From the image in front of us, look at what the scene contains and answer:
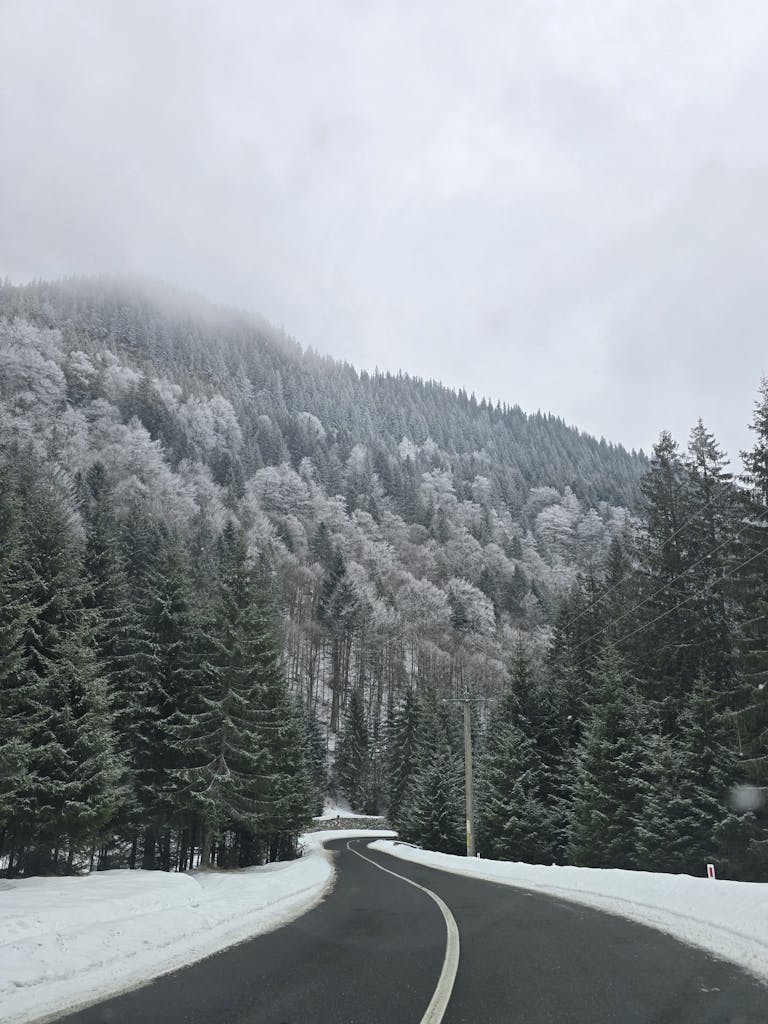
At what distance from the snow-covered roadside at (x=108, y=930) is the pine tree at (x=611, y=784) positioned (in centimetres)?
1726

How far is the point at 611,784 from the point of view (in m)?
29.7

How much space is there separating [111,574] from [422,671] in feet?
314

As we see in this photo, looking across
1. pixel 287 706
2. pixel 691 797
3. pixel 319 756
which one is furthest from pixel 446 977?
pixel 319 756

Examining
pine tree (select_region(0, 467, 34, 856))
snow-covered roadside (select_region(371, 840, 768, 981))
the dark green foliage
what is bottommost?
the dark green foliage

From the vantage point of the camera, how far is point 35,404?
146 metres

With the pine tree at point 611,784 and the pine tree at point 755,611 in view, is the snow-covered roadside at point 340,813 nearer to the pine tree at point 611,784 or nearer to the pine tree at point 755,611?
the pine tree at point 611,784

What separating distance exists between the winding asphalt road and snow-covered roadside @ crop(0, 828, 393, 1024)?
50cm

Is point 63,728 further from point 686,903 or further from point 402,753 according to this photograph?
point 402,753

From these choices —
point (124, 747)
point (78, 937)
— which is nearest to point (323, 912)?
point (78, 937)

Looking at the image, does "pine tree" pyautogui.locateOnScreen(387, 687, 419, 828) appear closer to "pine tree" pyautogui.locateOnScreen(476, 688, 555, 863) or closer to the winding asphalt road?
"pine tree" pyautogui.locateOnScreen(476, 688, 555, 863)

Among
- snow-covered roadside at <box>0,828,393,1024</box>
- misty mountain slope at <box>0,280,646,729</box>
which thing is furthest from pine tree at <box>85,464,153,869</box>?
misty mountain slope at <box>0,280,646,729</box>

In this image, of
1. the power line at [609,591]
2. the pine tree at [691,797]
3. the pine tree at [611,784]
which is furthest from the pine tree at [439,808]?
the pine tree at [691,797]

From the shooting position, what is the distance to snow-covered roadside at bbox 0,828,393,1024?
6.68 meters

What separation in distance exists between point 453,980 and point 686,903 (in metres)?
6.58
